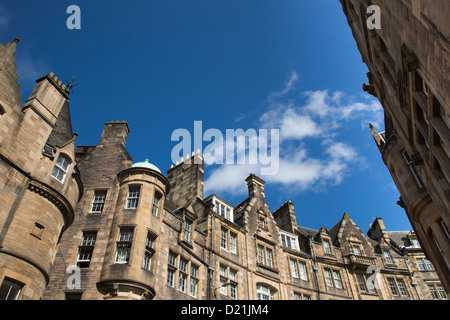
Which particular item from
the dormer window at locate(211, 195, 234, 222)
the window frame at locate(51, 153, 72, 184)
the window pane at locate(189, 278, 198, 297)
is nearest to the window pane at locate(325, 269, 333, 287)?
the dormer window at locate(211, 195, 234, 222)

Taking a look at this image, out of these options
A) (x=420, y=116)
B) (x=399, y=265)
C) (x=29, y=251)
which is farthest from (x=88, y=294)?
(x=399, y=265)

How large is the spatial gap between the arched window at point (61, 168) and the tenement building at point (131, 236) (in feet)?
0.17

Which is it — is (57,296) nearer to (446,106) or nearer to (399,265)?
(446,106)

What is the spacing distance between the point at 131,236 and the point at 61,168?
5015mm

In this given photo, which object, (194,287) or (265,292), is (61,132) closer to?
(194,287)

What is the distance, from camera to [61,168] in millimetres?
16516

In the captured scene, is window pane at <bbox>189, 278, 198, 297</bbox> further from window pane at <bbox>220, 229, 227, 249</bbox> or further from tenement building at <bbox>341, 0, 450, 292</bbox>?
tenement building at <bbox>341, 0, 450, 292</bbox>

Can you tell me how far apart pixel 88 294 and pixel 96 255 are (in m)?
2.03

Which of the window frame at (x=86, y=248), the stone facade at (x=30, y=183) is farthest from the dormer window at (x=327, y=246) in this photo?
the stone facade at (x=30, y=183)

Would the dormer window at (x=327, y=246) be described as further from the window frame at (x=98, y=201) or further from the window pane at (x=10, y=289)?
the window pane at (x=10, y=289)

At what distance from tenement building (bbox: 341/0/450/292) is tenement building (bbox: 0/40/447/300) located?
11.6 m

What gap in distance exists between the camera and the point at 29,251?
44.7 ft

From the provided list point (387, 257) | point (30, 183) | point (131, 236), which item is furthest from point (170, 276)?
point (387, 257)
